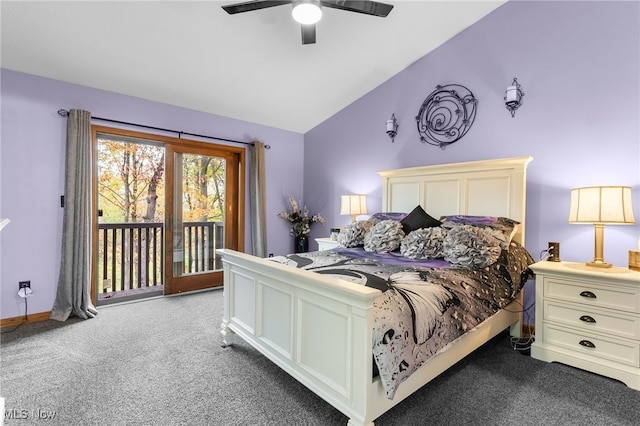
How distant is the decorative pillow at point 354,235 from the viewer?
305cm

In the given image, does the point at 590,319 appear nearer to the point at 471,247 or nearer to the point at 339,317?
the point at 471,247

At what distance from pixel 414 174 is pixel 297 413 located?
273 centimetres

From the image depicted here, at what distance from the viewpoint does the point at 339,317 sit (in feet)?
4.77

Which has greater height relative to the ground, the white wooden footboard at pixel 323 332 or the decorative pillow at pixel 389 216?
the decorative pillow at pixel 389 216

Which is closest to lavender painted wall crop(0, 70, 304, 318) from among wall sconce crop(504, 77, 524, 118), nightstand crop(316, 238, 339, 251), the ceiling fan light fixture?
the ceiling fan light fixture

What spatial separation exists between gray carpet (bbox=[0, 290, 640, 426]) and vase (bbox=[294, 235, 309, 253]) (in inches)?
91.7

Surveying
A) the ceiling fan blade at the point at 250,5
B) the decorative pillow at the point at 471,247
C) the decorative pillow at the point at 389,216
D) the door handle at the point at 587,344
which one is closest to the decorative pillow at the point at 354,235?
the decorative pillow at the point at 389,216

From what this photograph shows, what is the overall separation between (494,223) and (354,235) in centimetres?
128

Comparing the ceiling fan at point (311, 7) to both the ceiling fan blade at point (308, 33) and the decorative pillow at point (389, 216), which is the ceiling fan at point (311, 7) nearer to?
the ceiling fan blade at point (308, 33)

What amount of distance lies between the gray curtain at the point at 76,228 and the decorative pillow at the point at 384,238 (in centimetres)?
291

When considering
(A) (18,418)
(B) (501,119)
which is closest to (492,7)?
(B) (501,119)

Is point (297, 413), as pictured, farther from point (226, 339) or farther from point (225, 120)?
point (225, 120)
